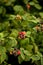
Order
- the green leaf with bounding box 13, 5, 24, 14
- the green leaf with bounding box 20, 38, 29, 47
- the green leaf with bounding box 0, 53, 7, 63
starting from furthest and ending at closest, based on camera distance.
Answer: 1. the green leaf with bounding box 13, 5, 24, 14
2. the green leaf with bounding box 20, 38, 29, 47
3. the green leaf with bounding box 0, 53, 7, 63

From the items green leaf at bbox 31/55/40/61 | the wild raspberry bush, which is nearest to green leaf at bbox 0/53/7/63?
the wild raspberry bush

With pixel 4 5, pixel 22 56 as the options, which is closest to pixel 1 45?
pixel 22 56

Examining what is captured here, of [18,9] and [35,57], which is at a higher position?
[18,9]

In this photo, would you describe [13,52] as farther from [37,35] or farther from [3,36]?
[37,35]

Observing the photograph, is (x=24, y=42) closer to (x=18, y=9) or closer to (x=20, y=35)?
(x=20, y=35)

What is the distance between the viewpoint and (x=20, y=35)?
1.94 metres

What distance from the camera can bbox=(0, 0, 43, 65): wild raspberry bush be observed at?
180cm

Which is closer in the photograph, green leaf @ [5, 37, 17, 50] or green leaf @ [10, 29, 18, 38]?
green leaf @ [5, 37, 17, 50]

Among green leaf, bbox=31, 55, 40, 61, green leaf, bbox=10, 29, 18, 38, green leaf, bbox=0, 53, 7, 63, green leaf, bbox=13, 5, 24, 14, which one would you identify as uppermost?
green leaf, bbox=13, 5, 24, 14

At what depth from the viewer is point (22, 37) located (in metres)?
1.92

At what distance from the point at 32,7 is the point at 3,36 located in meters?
0.75

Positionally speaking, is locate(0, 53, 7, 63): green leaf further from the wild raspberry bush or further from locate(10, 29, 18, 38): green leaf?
locate(10, 29, 18, 38): green leaf

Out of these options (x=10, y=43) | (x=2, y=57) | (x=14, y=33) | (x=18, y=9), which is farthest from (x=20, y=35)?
(x=18, y=9)

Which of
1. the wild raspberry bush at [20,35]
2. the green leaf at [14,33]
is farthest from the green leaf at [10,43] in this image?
the green leaf at [14,33]
